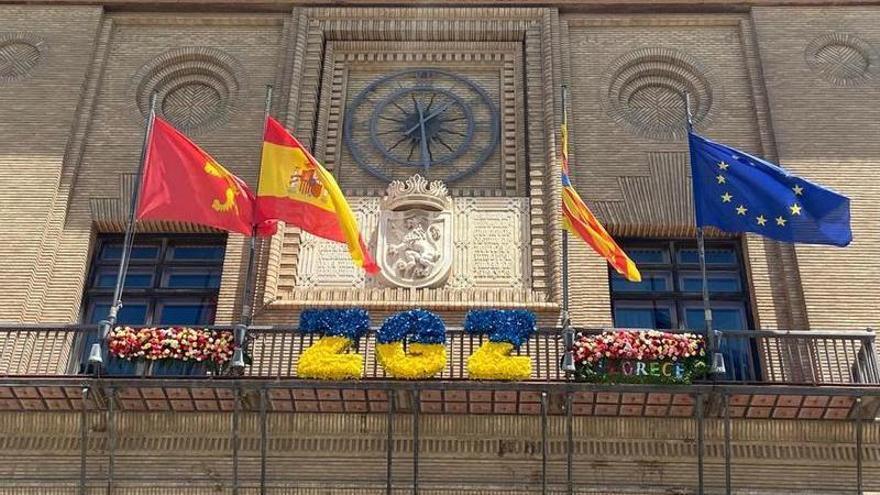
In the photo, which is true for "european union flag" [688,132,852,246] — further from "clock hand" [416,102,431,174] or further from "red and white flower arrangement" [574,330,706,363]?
"clock hand" [416,102,431,174]

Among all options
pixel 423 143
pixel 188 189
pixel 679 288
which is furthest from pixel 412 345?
pixel 423 143

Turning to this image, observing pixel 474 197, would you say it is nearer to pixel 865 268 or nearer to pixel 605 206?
pixel 605 206

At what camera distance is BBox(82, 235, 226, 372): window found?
15.7 metres

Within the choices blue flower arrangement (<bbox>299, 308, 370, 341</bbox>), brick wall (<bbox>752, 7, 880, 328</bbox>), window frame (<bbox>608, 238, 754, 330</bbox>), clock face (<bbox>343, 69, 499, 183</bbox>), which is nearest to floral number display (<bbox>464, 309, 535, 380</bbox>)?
blue flower arrangement (<bbox>299, 308, 370, 341</bbox>)

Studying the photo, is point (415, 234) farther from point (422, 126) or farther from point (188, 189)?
point (188, 189)

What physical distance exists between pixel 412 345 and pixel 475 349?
1.20 metres

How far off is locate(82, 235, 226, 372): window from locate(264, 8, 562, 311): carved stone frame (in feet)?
3.69

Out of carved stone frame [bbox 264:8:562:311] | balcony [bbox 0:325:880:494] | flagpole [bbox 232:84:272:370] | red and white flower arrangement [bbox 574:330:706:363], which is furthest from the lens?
carved stone frame [bbox 264:8:562:311]

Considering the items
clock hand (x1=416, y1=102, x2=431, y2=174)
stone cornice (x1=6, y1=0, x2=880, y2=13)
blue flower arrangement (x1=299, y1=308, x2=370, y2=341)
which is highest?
stone cornice (x1=6, y1=0, x2=880, y2=13)

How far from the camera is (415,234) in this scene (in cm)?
1583

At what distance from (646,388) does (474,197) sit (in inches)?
186

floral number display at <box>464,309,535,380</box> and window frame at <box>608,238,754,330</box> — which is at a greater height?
window frame at <box>608,238,754,330</box>

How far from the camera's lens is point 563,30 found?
721 inches

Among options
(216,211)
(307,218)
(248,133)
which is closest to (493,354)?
(307,218)
